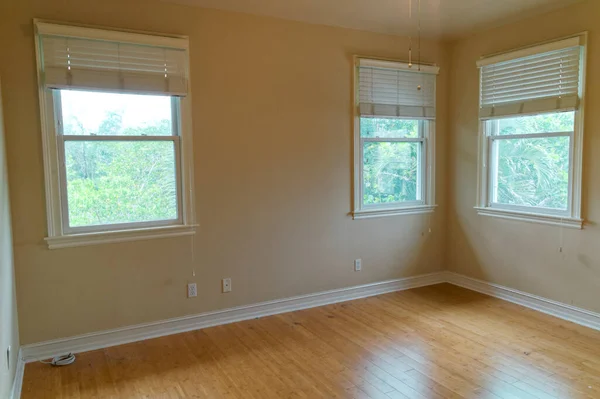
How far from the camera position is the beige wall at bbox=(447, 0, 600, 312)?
345 cm

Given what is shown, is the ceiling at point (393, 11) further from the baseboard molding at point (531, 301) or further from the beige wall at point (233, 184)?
the baseboard molding at point (531, 301)

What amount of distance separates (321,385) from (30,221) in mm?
2253

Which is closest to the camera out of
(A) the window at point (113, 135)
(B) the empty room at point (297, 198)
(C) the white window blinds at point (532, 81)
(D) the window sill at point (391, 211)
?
(B) the empty room at point (297, 198)

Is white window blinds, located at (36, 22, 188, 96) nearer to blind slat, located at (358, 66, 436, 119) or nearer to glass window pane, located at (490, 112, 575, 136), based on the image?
blind slat, located at (358, 66, 436, 119)

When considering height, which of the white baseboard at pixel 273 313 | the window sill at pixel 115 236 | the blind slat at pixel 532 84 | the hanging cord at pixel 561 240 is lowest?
the white baseboard at pixel 273 313

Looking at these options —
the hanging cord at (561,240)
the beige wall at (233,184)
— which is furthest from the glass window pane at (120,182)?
the hanging cord at (561,240)

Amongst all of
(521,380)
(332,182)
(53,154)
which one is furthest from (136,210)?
(521,380)

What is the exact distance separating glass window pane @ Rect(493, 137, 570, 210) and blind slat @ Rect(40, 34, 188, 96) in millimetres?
3030

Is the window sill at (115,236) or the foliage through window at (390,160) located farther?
the foliage through window at (390,160)

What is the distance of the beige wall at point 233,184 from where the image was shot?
2.98 m

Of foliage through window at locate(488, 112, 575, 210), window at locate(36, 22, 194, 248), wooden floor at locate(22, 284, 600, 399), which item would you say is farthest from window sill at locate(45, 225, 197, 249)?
foliage through window at locate(488, 112, 575, 210)

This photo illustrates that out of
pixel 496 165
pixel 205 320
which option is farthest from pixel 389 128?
pixel 205 320

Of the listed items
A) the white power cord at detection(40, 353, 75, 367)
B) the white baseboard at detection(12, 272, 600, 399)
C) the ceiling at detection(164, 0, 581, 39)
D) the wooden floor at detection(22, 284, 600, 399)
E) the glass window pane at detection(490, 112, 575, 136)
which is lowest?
the wooden floor at detection(22, 284, 600, 399)

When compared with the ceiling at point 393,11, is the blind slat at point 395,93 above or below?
below
